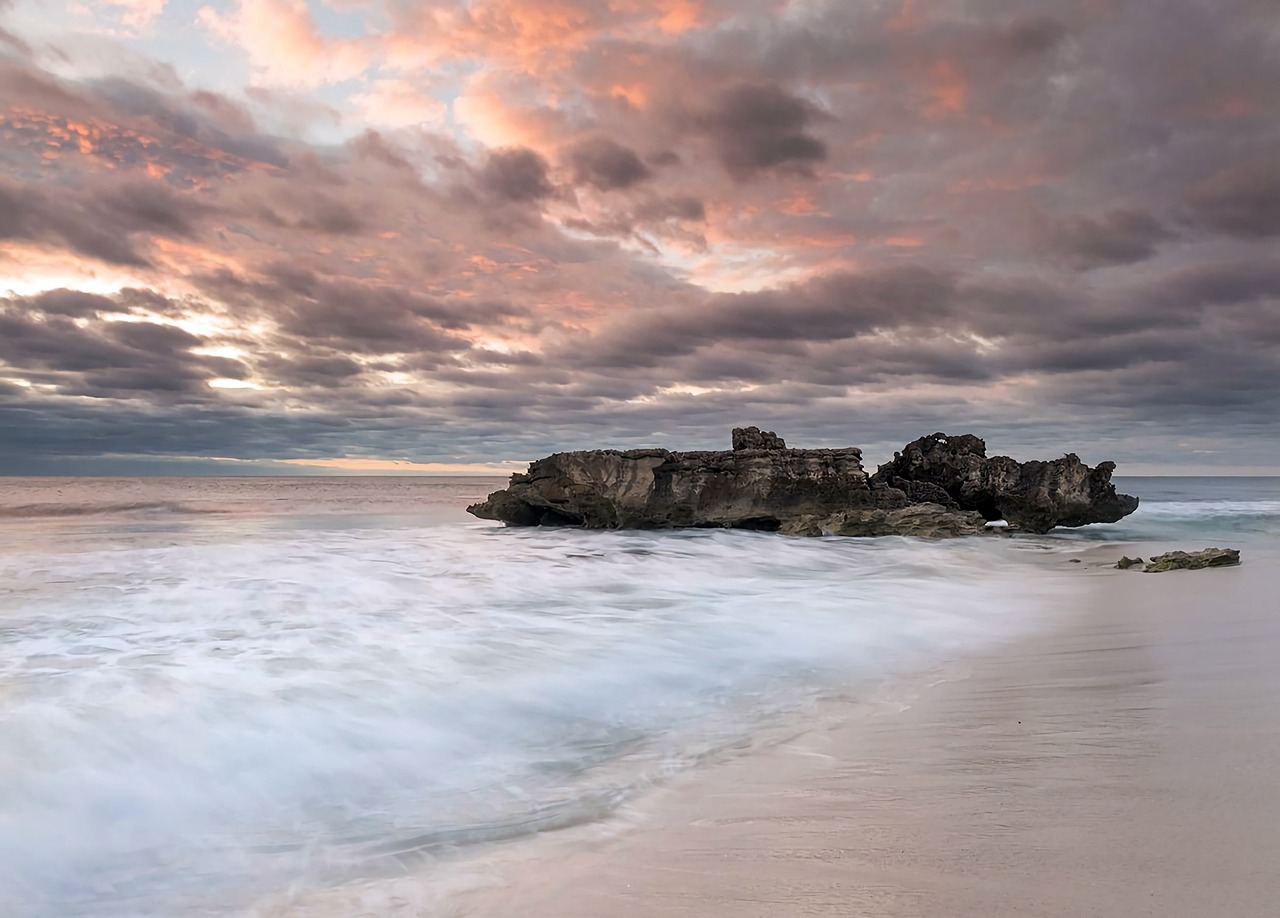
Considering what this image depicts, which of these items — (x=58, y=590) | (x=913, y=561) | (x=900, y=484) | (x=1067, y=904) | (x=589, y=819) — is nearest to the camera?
(x=1067, y=904)

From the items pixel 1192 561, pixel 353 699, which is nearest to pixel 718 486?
pixel 1192 561

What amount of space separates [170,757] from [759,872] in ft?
11.7

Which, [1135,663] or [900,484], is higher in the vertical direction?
[900,484]

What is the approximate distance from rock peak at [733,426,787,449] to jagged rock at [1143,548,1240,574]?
11.3 m

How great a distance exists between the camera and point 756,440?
23453 mm

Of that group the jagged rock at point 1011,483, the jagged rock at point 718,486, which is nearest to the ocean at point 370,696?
the jagged rock at point 718,486

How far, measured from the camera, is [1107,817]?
2912 millimetres

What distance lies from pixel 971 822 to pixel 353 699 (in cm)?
421

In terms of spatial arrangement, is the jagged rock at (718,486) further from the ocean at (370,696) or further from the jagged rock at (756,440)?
the ocean at (370,696)

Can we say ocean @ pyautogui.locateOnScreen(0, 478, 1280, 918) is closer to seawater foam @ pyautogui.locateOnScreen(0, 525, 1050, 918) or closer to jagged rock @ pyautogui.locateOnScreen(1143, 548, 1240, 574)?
seawater foam @ pyautogui.locateOnScreen(0, 525, 1050, 918)

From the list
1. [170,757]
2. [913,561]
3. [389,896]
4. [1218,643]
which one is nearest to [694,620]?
[1218,643]

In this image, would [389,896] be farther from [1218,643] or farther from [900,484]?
[900,484]

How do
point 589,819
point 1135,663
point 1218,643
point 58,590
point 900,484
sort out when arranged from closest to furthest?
point 589,819 → point 1135,663 → point 1218,643 → point 58,590 → point 900,484

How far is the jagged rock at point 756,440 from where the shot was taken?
23.4 meters
